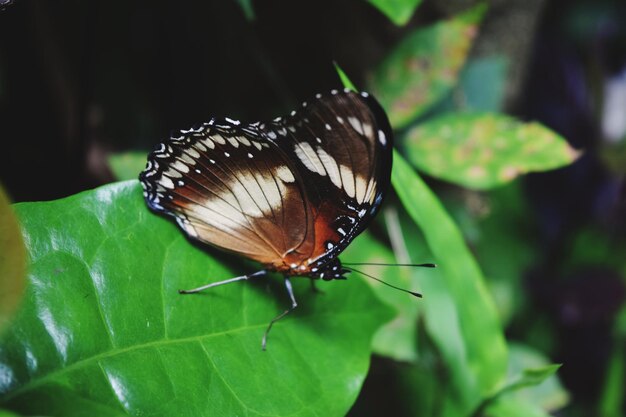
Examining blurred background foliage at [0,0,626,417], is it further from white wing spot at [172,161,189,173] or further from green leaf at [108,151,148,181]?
white wing spot at [172,161,189,173]

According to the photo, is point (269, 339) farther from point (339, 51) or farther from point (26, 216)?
point (339, 51)

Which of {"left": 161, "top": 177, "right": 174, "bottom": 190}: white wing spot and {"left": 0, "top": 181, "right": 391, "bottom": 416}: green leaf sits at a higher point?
{"left": 161, "top": 177, "right": 174, "bottom": 190}: white wing spot

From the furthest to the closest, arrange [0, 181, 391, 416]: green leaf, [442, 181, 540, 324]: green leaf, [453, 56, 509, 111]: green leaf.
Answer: [442, 181, 540, 324]: green leaf < [453, 56, 509, 111]: green leaf < [0, 181, 391, 416]: green leaf

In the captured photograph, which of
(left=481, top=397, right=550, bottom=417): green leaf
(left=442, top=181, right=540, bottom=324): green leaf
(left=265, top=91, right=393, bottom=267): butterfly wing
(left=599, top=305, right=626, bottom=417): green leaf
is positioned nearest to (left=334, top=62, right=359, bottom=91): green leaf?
(left=265, top=91, right=393, bottom=267): butterfly wing

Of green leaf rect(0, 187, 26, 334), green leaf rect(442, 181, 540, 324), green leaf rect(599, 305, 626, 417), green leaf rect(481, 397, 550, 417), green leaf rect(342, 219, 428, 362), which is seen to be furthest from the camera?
green leaf rect(442, 181, 540, 324)

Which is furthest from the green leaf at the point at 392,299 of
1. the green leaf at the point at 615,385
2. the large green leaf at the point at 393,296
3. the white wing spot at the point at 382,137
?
the green leaf at the point at 615,385

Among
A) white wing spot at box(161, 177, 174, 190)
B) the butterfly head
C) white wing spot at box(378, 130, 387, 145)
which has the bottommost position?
the butterfly head

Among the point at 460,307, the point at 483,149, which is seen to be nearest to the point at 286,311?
the point at 460,307

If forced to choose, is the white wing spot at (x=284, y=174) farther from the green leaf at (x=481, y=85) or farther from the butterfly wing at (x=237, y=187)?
the green leaf at (x=481, y=85)

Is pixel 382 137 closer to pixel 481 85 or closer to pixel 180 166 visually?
pixel 180 166
